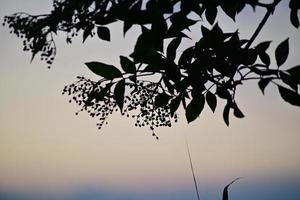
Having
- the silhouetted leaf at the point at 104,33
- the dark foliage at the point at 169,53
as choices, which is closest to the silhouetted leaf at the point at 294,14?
the dark foliage at the point at 169,53

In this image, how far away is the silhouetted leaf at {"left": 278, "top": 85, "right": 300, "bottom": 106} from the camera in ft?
3.39

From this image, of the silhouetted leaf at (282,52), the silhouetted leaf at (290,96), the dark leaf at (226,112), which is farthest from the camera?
the dark leaf at (226,112)

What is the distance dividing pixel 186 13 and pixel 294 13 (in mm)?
484

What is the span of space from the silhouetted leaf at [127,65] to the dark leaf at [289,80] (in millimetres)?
448

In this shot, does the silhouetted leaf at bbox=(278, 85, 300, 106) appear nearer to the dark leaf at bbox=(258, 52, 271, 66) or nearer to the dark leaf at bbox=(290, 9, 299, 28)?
the dark leaf at bbox=(258, 52, 271, 66)

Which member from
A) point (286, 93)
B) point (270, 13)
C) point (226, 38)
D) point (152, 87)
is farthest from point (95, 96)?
point (270, 13)

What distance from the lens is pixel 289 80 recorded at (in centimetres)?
106

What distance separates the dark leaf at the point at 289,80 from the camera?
1.06 m

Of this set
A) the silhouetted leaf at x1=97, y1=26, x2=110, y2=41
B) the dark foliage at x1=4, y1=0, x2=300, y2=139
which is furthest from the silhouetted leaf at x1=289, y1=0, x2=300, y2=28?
the silhouetted leaf at x1=97, y1=26, x2=110, y2=41

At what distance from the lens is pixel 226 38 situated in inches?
50.9

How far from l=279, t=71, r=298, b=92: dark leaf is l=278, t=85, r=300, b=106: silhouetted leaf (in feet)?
0.08

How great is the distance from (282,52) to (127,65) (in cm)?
48

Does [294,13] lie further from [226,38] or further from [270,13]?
[226,38]

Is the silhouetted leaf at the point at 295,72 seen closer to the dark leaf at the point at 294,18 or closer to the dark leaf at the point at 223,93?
the dark leaf at the point at 223,93
